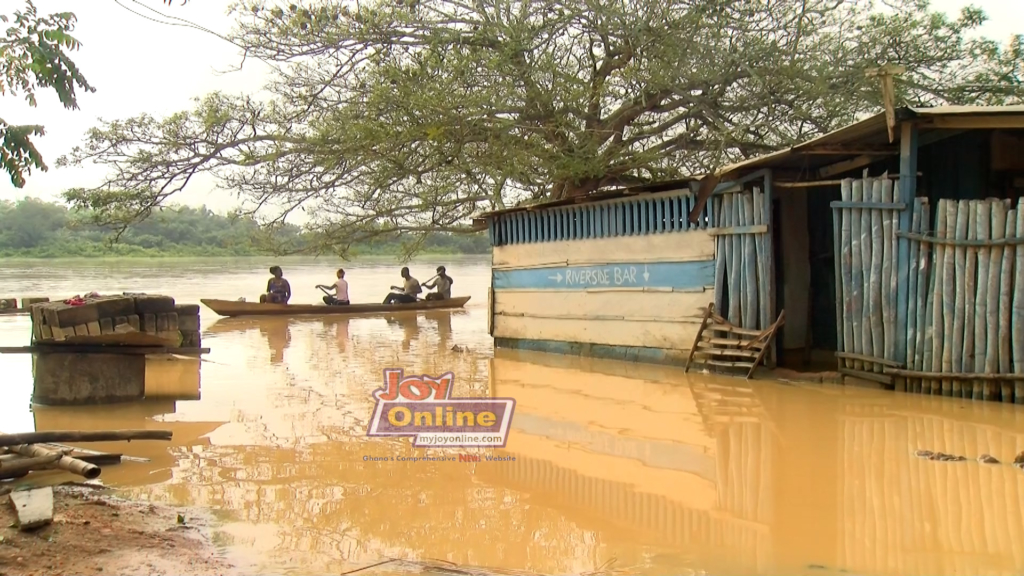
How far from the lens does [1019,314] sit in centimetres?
757

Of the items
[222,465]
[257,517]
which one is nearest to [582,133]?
[222,465]

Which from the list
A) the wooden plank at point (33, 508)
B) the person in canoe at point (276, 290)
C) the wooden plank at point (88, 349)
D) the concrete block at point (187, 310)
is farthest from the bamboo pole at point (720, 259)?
the person in canoe at point (276, 290)

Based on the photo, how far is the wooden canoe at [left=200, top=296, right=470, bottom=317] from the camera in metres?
20.2

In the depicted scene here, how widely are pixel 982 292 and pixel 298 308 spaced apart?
15.8 meters

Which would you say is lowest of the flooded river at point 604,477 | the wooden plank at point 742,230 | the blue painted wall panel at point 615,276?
the flooded river at point 604,477

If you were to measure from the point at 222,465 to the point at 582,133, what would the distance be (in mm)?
8913

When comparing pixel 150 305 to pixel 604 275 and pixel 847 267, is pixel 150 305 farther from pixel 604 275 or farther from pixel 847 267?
pixel 847 267

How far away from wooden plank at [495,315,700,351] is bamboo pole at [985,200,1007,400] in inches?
136

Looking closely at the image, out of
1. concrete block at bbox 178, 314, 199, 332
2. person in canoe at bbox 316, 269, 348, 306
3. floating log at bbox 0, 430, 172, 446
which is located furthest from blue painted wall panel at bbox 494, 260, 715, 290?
person in canoe at bbox 316, 269, 348, 306

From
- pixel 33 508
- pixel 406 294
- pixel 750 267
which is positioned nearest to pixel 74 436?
pixel 33 508

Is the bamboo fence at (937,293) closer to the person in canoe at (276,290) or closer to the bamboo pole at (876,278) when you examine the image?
the bamboo pole at (876,278)

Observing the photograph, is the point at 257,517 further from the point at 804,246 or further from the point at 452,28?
the point at 452,28

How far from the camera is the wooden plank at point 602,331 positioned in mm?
10812

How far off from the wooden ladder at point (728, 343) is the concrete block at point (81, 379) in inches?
250
